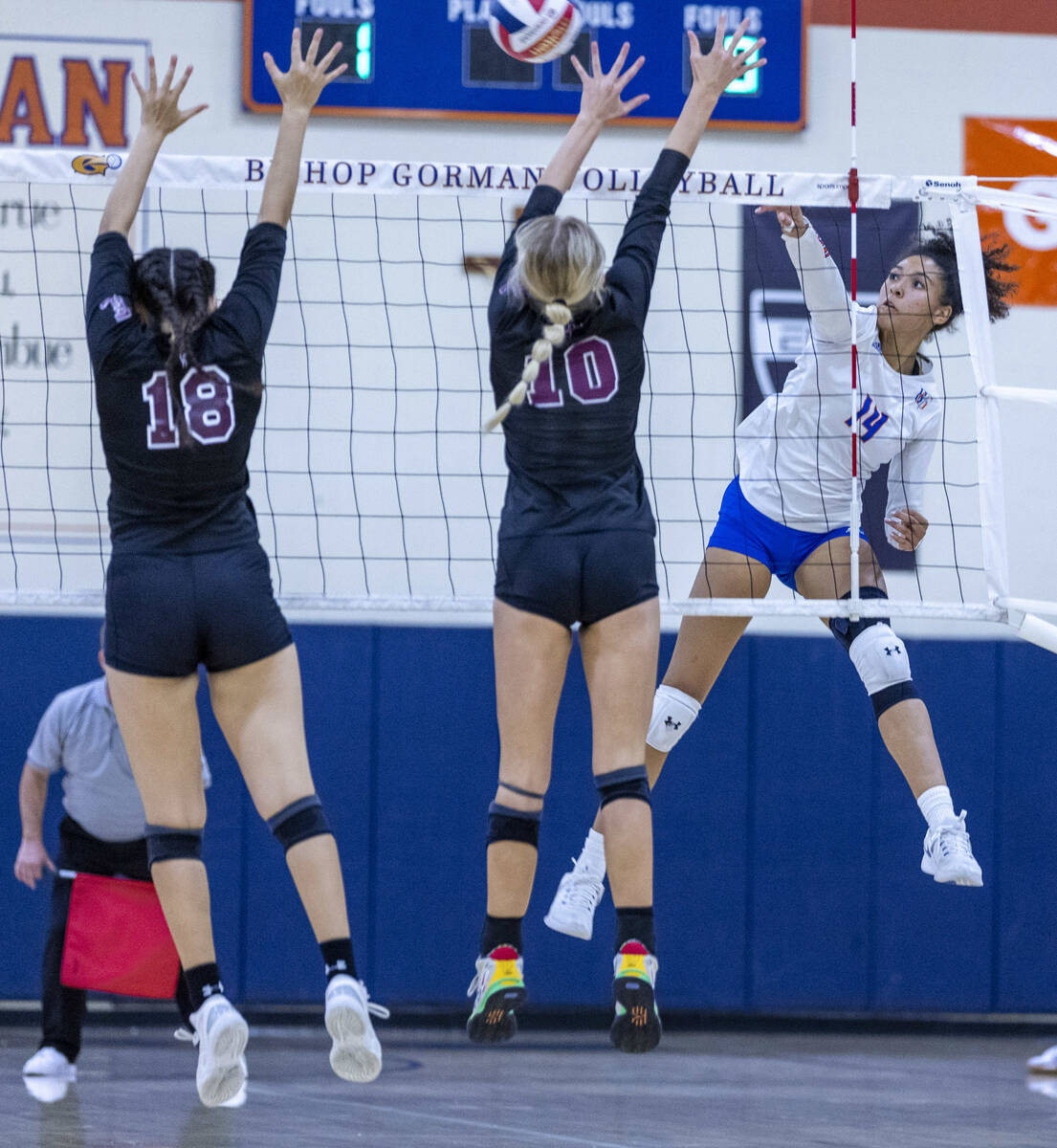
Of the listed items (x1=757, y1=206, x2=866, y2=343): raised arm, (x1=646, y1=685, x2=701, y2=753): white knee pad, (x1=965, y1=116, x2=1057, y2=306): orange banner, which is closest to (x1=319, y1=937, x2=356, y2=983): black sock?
(x1=646, y1=685, x2=701, y2=753): white knee pad

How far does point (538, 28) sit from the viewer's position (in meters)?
4.46

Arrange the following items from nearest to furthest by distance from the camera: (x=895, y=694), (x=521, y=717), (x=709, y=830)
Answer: (x=521, y=717), (x=895, y=694), (x=709, y=830)

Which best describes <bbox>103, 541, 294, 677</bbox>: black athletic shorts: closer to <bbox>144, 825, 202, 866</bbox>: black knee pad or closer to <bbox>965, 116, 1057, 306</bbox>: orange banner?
<bbox>144, 825, 202, 866</bbox>: black knee pad

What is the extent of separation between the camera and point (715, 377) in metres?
7.40

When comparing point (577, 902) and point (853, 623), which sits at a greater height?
point (853, 623)

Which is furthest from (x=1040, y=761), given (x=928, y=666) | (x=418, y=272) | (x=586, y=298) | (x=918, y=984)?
(x=586, y=298)

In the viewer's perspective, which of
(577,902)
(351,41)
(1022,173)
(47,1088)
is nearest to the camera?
(577,902)

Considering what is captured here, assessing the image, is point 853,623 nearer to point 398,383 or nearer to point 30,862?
point 398,383

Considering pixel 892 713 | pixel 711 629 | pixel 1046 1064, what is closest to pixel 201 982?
pixel 711 629

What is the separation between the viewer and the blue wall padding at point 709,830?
7234mm

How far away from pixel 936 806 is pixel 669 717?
0.77m

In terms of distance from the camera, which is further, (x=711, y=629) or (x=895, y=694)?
(x=711, y=629)

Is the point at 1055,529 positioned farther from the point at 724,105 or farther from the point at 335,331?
the point at 335,331

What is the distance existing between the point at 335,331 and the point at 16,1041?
3212 millimetres
